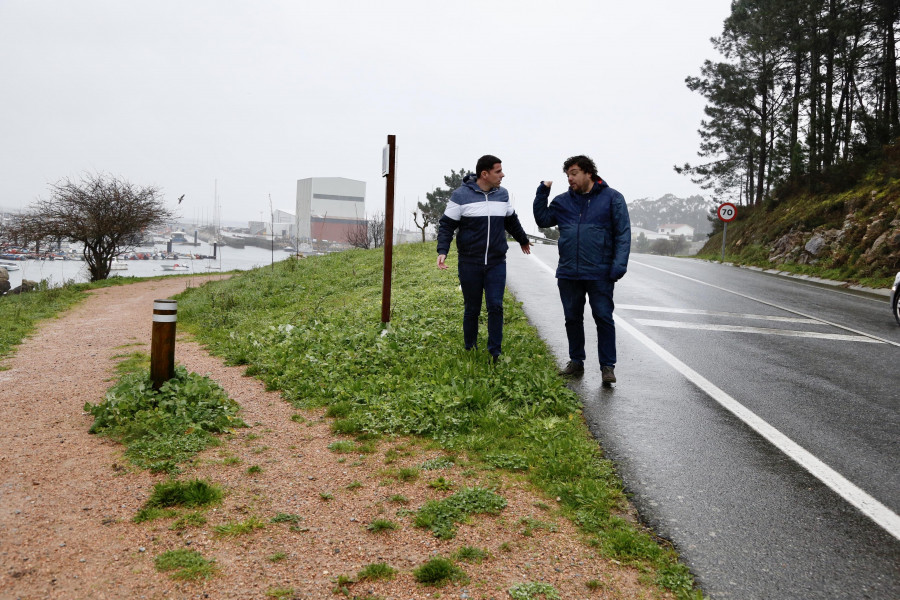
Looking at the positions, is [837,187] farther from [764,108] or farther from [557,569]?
[557,569]

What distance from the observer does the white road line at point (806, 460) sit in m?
3.36

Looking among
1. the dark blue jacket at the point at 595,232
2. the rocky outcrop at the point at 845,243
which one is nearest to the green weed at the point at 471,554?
the dark blue jacket at the point at 595,232

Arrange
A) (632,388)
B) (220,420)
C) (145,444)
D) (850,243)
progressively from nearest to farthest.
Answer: (145,444), (220,420), (632,388), (850,243)

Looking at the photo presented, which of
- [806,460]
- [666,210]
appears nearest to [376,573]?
[806,460]

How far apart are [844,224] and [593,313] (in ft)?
60.3

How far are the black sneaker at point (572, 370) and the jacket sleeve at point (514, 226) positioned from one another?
4.33 ft

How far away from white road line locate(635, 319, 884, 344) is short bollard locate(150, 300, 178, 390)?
632cm

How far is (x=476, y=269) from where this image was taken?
6.29m

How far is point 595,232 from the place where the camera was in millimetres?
5918

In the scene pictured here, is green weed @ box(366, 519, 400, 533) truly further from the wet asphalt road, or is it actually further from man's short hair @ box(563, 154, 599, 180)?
man's short hair @ box(563, 154, 599, 180)

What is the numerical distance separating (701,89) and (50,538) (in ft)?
129

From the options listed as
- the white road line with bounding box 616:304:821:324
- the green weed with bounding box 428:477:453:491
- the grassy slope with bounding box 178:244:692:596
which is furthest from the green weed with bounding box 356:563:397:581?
the white road line with bounding box 616:304:821:324

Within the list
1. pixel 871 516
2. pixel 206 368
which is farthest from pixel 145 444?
pixel 871 516

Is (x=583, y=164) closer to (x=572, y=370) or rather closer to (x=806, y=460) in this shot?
(x=572, y=370)
